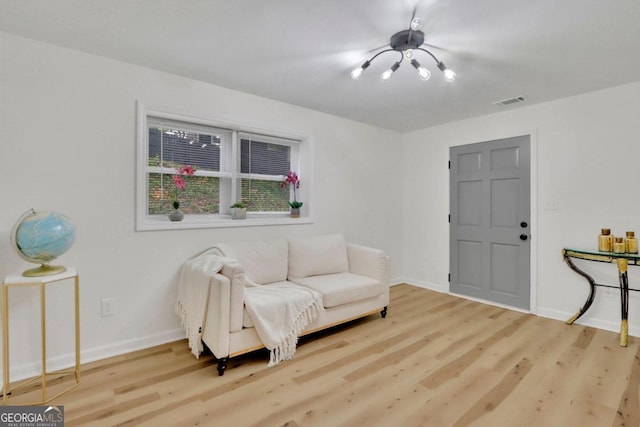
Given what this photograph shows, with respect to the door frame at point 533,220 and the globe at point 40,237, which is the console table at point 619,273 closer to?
the door frame at point 533,220

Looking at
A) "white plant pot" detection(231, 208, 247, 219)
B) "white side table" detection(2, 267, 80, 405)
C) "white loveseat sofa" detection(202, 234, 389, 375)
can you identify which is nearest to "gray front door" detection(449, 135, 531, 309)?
"white loveseat sofa" detection(202, 234, 389, 375)

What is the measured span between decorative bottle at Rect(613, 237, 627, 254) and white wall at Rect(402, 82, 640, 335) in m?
0.22

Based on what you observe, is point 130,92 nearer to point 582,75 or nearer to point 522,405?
point 522,405

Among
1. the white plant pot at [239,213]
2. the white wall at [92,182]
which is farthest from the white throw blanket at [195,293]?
the white plant pot at [239,213]

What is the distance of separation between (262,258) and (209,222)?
0.60m

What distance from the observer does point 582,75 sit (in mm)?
2643

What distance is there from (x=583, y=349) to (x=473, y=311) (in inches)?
41.0

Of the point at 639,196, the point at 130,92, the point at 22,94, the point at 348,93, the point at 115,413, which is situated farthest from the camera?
the point at 348,93

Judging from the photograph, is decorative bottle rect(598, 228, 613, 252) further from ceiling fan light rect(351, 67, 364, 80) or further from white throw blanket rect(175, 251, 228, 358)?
white throw blanket rect(175, 251, 228, 358)

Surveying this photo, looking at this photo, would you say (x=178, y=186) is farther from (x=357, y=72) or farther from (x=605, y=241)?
(x=605, y=241)

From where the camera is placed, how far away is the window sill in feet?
8.58

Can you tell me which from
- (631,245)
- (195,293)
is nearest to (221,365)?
(195,293)

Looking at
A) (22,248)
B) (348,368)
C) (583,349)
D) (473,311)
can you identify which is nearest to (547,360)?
(583,349)

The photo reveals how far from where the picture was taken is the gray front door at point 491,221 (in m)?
3.52
